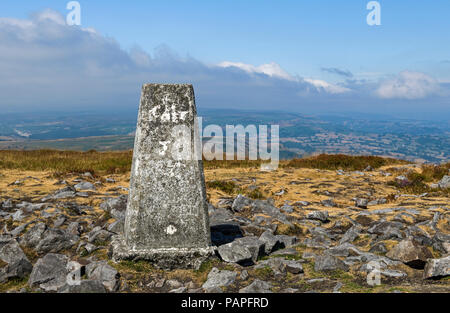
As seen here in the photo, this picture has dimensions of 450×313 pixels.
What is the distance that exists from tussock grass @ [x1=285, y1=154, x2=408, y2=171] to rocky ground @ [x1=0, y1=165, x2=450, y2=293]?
10.9m

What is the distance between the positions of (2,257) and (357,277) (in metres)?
6.82

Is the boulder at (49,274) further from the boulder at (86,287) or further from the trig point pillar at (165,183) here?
the trig point pillar at (165,183)

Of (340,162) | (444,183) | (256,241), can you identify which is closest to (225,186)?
(256,241)

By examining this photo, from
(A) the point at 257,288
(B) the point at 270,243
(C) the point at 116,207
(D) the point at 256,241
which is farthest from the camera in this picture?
(C) the point at 116,207

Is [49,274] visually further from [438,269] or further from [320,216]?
[320,216]

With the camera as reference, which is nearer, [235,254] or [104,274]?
[104,274]

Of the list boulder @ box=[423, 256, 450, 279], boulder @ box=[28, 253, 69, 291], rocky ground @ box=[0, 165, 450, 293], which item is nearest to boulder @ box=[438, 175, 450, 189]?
rocky ground @ box=[0, 165, 450, 293]

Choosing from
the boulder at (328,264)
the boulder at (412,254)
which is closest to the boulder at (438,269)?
the boulder at (412,254)

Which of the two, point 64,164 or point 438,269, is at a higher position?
point 438,269

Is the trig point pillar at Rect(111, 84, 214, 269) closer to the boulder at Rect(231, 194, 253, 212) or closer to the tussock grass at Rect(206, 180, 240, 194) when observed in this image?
the boulder at Rect(231, 194, 253, 212)

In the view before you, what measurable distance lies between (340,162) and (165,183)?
21502 millimetres

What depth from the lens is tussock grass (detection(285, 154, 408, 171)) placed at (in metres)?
24.4

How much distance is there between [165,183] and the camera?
6.20m

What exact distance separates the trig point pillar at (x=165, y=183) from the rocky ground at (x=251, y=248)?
0.31 meters
